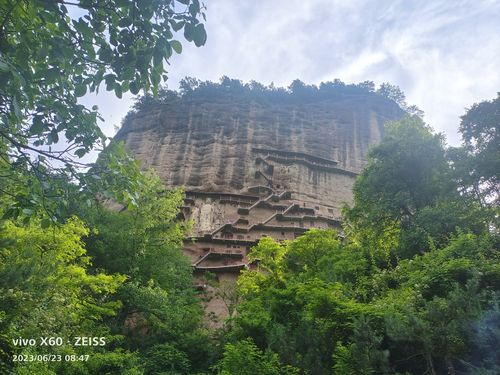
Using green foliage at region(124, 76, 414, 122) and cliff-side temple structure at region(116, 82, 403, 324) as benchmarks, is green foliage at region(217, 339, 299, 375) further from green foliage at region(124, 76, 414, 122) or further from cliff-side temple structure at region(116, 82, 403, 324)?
green foliage at region(124, 76, 414, 122)

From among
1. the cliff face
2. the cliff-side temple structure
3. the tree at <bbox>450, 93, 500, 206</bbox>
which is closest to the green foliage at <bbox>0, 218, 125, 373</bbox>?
the tree at <bbox>450, 93, 500, 206</bbox>

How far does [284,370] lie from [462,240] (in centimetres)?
567

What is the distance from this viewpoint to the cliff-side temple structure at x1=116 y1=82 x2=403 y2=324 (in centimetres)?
3469

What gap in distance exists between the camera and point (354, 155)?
157ft

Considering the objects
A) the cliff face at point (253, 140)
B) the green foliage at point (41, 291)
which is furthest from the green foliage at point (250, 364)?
the cliff face at point (253, 140)

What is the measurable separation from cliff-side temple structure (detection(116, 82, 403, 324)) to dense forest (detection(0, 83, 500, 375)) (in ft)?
37.1

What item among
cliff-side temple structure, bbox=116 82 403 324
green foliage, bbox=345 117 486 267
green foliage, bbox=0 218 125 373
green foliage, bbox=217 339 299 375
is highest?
cliff-side temple structure, bbox=116 82 403 324

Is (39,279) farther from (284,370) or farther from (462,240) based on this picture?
(462,240)

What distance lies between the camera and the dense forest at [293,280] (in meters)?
5.92

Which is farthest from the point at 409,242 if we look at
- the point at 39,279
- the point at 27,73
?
the point at 27,73

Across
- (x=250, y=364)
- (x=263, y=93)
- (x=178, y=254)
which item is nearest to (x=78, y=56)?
(x=250, y=364)

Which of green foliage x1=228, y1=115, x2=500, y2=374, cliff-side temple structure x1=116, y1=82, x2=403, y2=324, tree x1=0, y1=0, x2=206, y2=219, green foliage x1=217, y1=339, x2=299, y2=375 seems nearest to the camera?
tree x1=0, y1=0, x2=206, y2=219

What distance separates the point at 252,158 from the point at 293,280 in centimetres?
3297

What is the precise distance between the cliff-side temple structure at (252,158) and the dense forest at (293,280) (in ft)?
37.1
